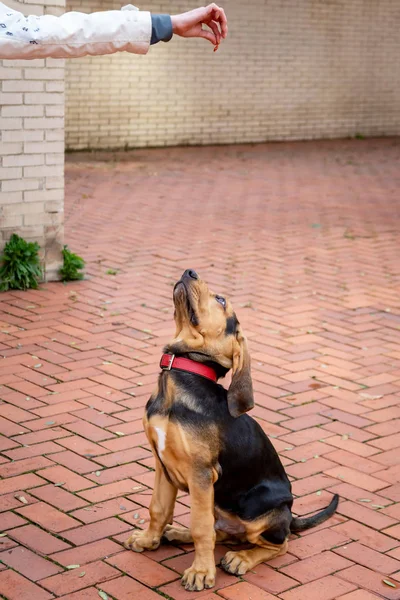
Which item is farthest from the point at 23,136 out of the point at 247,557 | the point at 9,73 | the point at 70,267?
the point at 247,557

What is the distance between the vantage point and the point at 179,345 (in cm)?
319

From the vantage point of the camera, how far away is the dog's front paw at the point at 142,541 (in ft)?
11.3

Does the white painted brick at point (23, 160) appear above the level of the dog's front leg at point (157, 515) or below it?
above

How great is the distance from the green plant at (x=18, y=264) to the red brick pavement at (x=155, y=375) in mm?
→ 159

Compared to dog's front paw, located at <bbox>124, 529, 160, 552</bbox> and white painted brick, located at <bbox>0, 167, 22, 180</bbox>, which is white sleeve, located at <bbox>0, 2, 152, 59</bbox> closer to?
dog's front paw, located at <bbox>124, 529, 160, 552</bbox>

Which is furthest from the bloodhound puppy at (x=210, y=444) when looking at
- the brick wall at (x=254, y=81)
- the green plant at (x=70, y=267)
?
the brick wall at (x=254, y=81)

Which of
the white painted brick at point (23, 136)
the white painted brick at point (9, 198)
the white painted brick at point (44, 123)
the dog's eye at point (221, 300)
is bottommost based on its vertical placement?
the white painted brick at point (9, 198)

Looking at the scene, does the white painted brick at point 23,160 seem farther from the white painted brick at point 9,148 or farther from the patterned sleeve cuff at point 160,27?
the patterned sleeve cuff at point 160,27

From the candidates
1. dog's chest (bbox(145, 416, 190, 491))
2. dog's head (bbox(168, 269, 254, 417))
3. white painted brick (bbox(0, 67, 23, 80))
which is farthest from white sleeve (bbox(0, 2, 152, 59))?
white painted brick (bbox(0, 67, 23, 80))

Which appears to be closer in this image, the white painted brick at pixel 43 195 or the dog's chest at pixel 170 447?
the dog's chest at pixel 170 447

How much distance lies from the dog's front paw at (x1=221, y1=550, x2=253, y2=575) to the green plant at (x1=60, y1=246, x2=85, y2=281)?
4311 mm

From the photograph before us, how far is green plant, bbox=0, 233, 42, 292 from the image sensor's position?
700cm

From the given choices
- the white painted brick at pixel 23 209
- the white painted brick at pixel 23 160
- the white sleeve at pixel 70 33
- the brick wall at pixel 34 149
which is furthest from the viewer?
the white painted brick at pixel 23 209

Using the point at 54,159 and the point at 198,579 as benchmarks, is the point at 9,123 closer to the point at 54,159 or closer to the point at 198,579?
A: the point at 54,159
